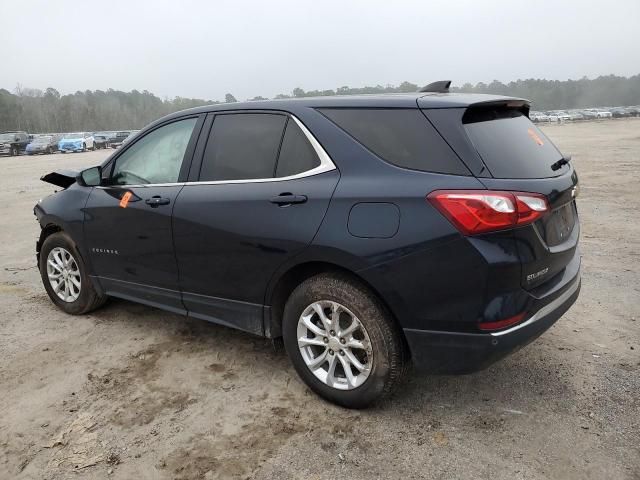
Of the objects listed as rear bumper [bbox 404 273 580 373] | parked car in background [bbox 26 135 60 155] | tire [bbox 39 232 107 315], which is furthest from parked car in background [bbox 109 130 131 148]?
rear bumper [bbox 404 273 580 373]

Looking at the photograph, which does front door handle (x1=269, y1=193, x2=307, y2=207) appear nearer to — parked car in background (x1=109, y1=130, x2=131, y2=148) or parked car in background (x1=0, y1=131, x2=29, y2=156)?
parked car in background (x1=0, y1=131, x2=29, y2=156)

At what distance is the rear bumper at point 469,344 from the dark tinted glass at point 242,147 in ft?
4.30

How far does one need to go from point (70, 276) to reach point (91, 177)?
929mm

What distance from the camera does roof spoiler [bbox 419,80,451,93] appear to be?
3178mm

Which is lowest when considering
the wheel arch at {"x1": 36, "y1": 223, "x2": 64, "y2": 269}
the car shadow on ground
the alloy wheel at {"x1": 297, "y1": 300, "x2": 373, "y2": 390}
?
the car shadow on ground

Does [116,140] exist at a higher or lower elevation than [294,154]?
lower

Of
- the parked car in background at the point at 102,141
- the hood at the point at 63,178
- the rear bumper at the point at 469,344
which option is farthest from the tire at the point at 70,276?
the parked car in background at the point at 102,141

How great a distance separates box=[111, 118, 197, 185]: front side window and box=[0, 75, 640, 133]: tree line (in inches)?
2663

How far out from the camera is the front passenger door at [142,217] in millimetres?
3611

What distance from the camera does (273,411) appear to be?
3.00 meters

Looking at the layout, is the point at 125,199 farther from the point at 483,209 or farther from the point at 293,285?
the point at 483,209

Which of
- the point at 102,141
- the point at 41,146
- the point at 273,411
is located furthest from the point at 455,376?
the point at 102,141

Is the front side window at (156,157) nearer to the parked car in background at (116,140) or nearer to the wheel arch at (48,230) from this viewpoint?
the wheel arch at (48,230)

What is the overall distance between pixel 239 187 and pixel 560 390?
2277mm
